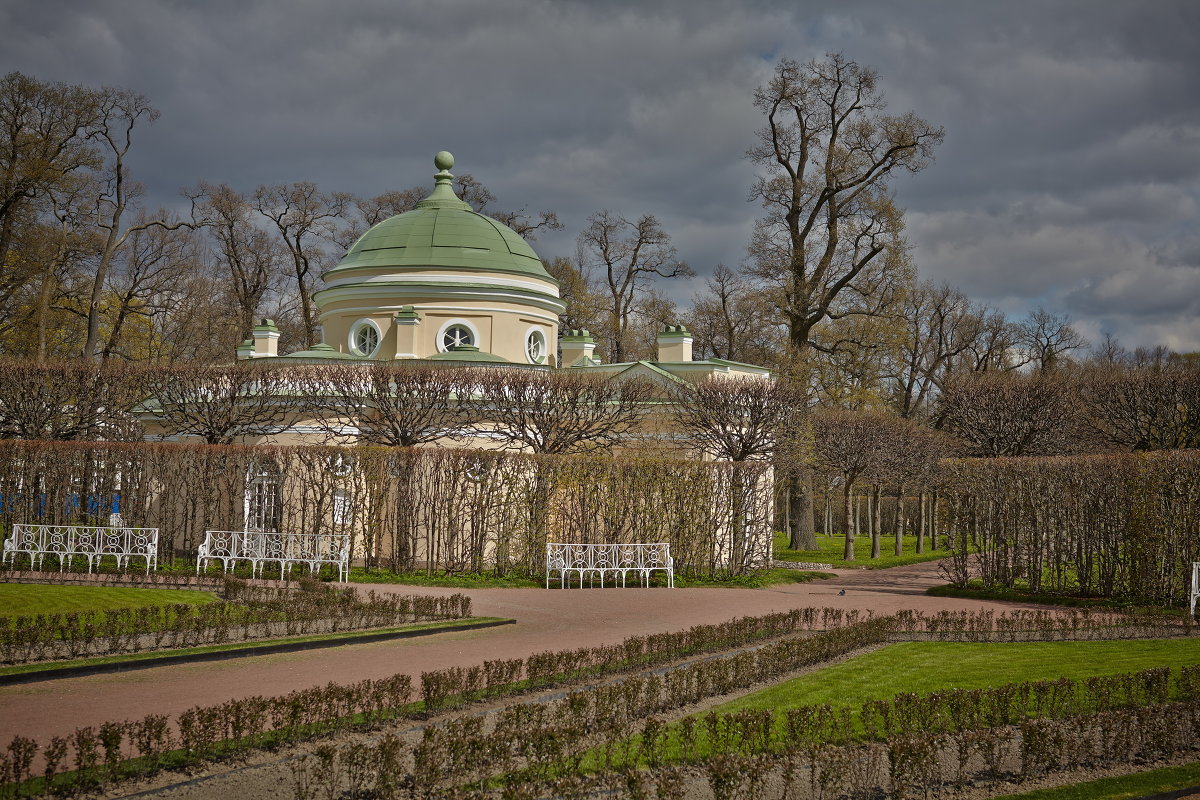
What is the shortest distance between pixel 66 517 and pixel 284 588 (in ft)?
29.0

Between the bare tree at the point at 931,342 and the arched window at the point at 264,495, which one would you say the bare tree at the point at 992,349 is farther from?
the arched window at the point at 264,495

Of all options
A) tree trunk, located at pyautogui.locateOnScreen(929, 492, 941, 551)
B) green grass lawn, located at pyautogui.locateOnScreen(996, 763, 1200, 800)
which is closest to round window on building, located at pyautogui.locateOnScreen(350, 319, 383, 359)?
tree trunk, located at pyautogui.locateOnScreen(929, 492, 941, 551)

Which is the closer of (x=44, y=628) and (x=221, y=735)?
(x=221, y=735)

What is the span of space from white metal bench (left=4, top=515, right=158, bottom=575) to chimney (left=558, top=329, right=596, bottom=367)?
18712 mm

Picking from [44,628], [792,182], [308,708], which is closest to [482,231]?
[792,182]

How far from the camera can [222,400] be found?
28.8 m

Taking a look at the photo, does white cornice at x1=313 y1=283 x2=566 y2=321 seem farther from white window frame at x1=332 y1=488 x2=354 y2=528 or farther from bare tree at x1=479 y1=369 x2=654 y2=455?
white window frame at x1=332 y1=488 x2=354 y2=528

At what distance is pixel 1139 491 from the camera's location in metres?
21.2

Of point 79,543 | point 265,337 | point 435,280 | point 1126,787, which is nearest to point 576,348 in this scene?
point 435,280

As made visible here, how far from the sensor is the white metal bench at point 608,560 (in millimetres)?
23828

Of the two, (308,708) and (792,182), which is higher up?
(792,182)

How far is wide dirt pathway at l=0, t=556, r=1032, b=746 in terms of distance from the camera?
1091cm

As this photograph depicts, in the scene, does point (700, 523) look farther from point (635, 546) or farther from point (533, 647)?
point (533, 647)

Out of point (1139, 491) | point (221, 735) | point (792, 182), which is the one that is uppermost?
point (792, 182)
